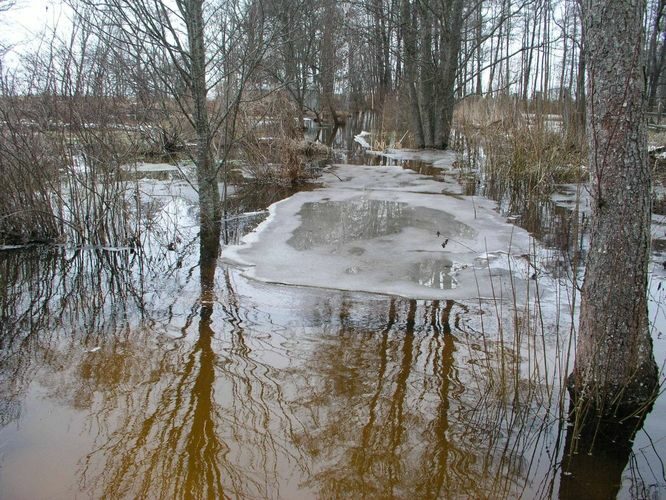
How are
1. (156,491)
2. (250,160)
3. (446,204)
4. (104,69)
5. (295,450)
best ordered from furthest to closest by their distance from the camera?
(250,160) → (446,204) → (104,69) → (295,450) → (156,491)

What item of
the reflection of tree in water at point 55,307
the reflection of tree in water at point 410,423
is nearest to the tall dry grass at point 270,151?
the reflection of tree in water at point 55,307

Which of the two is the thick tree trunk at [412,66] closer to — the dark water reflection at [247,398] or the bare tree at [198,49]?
the bare tree at [198,49]

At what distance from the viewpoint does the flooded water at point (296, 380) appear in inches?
91.3

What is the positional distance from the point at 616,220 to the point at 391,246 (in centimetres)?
323

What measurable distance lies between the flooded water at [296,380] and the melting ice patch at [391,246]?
0.13 ft

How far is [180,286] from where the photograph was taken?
15.3 ft

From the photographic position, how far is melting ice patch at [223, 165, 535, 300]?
14.9 feet

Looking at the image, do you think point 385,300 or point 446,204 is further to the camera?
point 446,204

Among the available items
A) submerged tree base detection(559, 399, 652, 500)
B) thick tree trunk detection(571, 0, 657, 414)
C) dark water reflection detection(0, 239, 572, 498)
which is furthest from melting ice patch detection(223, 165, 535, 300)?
submerged tree base detection(559, 399, 652, 500)

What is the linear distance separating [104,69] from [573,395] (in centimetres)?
514

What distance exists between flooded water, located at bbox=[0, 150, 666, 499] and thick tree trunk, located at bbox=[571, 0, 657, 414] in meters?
0.17

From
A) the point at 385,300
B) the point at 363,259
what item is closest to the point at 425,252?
the point at 363,259

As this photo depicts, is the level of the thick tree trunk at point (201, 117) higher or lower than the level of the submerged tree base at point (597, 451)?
higher

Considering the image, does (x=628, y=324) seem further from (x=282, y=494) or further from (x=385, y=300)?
(x=385, y=300)
